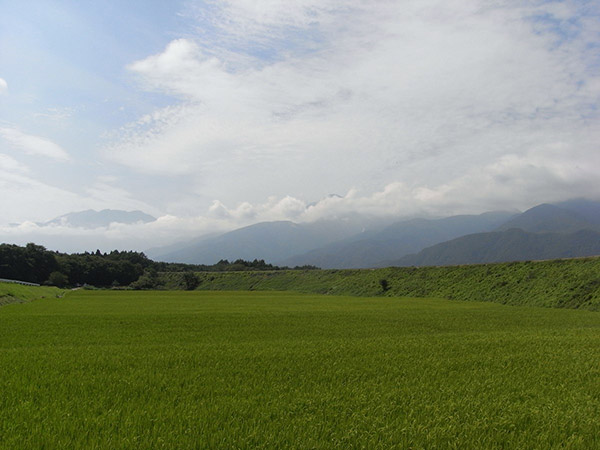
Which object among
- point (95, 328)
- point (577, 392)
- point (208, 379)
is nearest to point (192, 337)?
point (95, 328)

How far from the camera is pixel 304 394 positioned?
9438mm

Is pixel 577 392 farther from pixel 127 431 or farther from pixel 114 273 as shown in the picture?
pixel 114 273

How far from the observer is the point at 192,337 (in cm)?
1991

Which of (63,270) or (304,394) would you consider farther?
(63,270)

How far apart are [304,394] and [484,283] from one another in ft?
198

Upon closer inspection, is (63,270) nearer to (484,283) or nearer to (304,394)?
(484,283)

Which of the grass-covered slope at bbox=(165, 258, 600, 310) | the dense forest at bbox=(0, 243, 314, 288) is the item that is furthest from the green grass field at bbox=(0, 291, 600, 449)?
the dense forest at bbox=(0, 243, 314, 288)

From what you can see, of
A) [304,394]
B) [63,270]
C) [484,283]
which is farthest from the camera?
Result: [63,270]

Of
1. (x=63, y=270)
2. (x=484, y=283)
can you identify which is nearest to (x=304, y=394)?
(x=484, y=283)

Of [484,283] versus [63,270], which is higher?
[63,270]

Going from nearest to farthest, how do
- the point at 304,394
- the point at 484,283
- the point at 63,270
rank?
the point at 304,394 → the point at 484,283 → the point at 63,270

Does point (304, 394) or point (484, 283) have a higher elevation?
point (304, 394)

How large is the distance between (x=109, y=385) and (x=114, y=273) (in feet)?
468

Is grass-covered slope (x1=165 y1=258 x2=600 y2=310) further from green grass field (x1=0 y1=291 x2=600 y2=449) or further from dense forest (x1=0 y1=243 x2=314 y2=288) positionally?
dense forest (x1=0 y1=243 x2=314 y2=288)
